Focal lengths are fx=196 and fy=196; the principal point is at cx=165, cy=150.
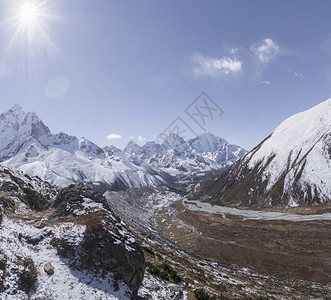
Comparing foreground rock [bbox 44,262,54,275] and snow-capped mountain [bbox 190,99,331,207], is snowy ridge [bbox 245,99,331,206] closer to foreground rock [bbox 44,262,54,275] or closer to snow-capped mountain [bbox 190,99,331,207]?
snow-capped mountain [bbox 190,99,331,207]

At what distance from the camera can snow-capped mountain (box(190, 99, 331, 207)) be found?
112812 millimetres

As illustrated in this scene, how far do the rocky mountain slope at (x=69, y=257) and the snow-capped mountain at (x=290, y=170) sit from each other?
12160cm

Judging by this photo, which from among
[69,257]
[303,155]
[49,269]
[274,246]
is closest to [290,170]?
[303,155]

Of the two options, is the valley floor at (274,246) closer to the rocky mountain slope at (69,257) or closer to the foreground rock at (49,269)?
the rocky mountain slope at (69,257)

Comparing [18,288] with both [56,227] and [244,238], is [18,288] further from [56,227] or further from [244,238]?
[244,238]

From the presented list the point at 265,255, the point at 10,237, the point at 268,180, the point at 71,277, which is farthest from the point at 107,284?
the point at 268,180

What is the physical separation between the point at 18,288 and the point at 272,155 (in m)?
176

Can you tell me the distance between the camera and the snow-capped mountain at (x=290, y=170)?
113 metres

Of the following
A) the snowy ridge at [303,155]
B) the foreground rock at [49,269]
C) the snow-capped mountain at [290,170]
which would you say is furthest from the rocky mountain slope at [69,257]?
the snowy ridge at [303,155]

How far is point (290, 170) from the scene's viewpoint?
132 m

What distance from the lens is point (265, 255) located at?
5734cm

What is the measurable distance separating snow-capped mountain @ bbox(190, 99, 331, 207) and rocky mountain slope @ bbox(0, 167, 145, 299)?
399ft

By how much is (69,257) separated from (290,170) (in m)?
148

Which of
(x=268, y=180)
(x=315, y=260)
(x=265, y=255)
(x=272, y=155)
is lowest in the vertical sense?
(x=265, y=255)
